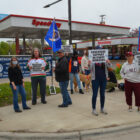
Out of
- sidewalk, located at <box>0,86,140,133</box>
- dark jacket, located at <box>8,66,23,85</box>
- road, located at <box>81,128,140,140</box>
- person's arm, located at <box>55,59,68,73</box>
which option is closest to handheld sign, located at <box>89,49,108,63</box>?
person's arm, located at <box>55,59,68,73</box>

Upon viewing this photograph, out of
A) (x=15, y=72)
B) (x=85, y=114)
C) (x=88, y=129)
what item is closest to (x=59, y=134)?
(x=88, y=129)

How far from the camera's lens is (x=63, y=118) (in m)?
5.19

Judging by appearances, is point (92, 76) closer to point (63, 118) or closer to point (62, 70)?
point (62, 70)

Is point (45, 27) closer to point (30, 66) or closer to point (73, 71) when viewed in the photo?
point (73, 71)

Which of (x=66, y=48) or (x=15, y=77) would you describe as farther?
(x=66, y=48)

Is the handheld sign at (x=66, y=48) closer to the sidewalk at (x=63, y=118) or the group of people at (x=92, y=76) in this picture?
the group of people at (x=92, y=76)

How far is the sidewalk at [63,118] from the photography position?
4.58m

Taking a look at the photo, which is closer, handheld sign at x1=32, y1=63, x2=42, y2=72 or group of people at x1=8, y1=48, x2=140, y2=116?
group of people at x1=8, y1=48, x2=140, y2=116

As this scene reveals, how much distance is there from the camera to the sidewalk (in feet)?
15.0

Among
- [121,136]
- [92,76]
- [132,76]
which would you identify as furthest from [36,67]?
[121,136]

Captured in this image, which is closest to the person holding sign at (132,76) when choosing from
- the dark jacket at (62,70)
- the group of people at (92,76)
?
the group of people at (92,76)

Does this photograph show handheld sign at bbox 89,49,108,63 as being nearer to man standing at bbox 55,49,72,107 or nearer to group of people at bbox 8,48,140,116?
group of people at bbox 8,48,140,116

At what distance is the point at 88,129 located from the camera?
14.6 feet

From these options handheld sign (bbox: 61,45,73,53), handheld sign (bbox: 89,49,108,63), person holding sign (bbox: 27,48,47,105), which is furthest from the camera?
handheld sign (bbox: 61,45,73,53)
